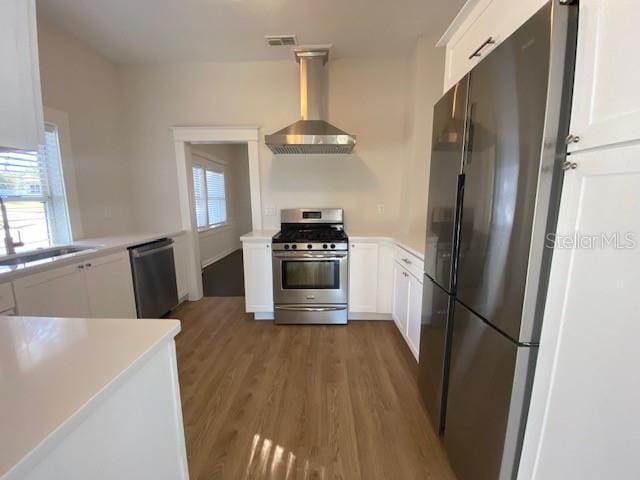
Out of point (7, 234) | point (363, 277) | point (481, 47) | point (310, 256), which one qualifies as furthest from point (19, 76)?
point (363, 277)

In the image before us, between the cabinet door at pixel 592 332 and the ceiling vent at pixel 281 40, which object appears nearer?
the cabinet door at pixel 592 332

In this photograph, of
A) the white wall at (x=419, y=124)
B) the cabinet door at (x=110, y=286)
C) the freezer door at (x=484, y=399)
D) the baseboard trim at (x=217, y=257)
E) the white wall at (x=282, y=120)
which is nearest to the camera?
the freezer door at (x=484, y=399)

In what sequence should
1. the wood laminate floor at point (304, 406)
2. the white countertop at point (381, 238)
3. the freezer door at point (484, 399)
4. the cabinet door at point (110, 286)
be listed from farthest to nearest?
the white countertop at point (381, 238), the cabinet door at point (110, 286), the wood laminate floor at point (304, 406), the freezer door at point (484, 399)

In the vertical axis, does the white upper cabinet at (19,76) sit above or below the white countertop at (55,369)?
above

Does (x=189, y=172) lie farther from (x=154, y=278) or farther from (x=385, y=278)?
(x=385, y=278)

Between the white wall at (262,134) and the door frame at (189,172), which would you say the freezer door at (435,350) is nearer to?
the white wall at (262,134)

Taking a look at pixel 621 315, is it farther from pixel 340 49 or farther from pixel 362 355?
pixel 340 49

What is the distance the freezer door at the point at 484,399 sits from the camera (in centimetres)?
95

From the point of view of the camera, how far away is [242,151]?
666 centimetres

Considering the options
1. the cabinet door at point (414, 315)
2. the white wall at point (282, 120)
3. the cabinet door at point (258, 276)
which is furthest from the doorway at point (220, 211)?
the cabinet door at point (414, 315)

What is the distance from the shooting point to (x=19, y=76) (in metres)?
0.77

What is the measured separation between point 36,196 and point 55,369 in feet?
8.60

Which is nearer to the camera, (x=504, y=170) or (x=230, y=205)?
(x=504, y=170)

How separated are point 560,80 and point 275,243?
236cm
